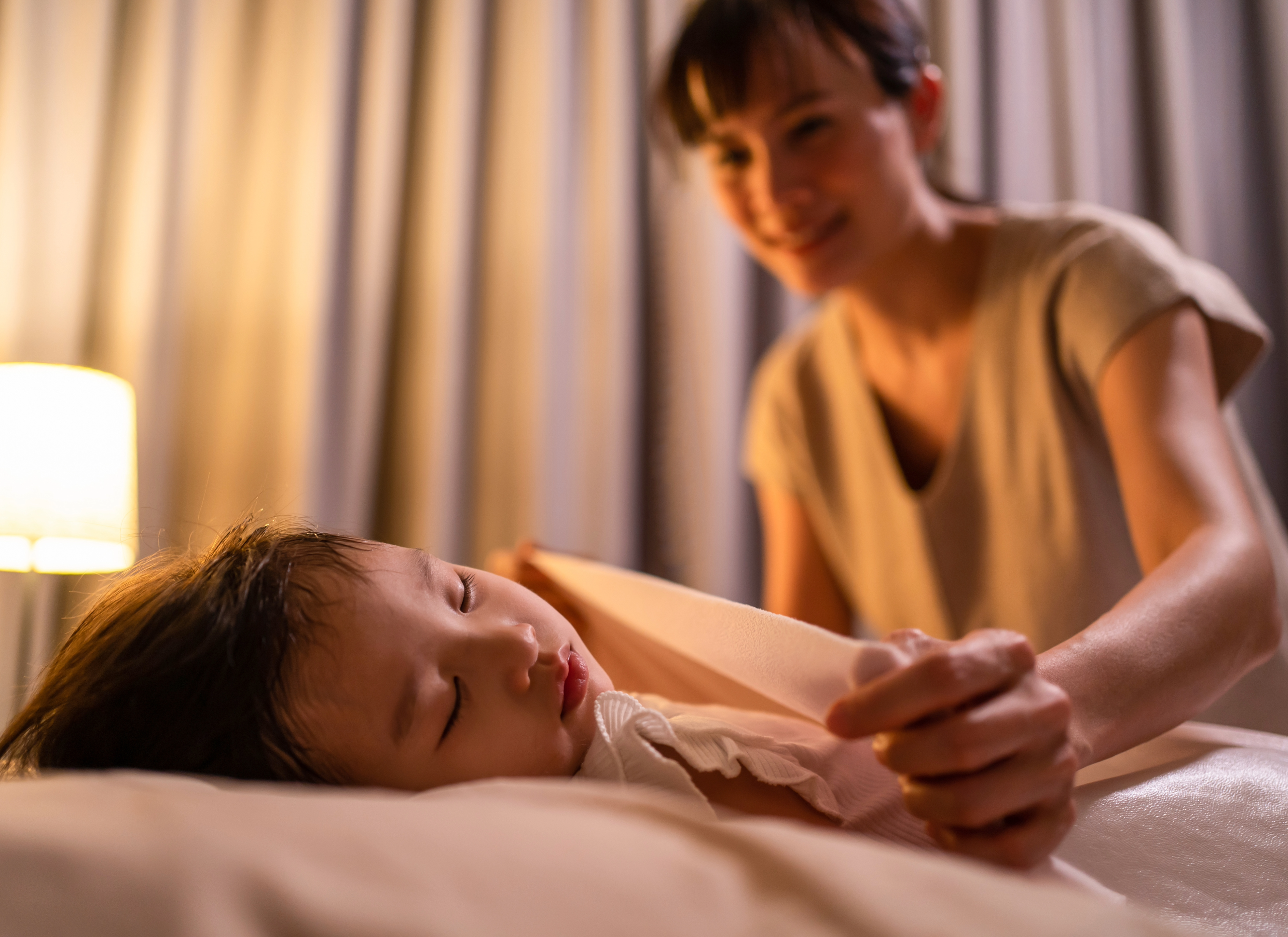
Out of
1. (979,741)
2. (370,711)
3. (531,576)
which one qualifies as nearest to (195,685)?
(370,711)

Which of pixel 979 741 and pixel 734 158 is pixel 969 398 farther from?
pixel 979 741

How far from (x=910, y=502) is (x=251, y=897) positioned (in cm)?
112

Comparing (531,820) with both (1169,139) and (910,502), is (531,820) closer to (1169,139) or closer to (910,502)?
(910,502)

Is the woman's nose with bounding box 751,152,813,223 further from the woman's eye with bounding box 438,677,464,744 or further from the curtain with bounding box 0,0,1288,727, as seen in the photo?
the woman's eye with bounding box 438,677,464,744

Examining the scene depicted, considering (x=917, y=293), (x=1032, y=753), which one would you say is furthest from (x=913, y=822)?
(x=917, y=293)

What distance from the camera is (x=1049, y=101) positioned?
5.88 feet

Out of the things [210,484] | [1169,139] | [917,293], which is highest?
[1169,139]

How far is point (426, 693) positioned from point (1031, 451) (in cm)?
91

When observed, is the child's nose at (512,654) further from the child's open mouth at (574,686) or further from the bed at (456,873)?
the bed at (456,873)

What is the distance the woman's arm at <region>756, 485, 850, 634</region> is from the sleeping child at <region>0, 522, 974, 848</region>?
88 cm

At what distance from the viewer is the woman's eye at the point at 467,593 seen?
1.99 feet

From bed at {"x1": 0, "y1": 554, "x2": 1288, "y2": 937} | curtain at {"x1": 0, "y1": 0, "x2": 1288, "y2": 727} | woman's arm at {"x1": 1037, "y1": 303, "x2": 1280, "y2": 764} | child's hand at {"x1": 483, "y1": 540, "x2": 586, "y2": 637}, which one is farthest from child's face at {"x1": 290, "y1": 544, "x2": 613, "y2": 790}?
curtain at {"x1": 0, "y1": 0, "x2": 1288, "y2": 727}

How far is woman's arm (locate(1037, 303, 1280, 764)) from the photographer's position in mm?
563

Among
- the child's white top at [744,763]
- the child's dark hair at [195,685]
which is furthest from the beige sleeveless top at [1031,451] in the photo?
the child's dark hair at [195,685]
